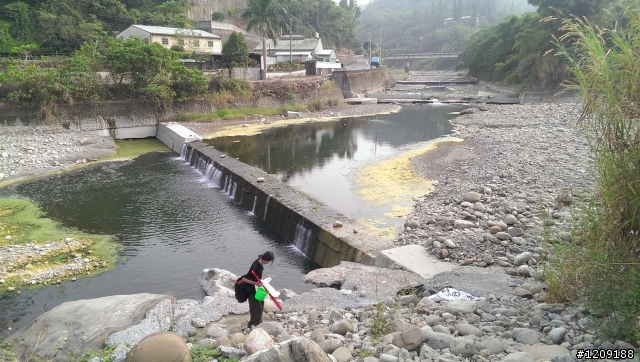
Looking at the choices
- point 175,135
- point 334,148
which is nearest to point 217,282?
point 334,148

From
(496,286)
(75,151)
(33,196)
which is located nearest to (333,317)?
(496,286)

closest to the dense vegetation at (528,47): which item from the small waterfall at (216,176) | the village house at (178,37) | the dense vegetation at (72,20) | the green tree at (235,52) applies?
the green tree at (235,52)

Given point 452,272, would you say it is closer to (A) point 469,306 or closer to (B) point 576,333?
(A) point 469,306

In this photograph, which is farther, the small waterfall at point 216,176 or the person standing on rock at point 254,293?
the small waterfall at point 216,176

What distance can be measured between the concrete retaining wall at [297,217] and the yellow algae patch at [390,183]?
79.5 inches

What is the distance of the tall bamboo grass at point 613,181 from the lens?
4.22m

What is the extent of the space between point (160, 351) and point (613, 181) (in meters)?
4.76

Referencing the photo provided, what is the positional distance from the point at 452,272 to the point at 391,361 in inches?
133

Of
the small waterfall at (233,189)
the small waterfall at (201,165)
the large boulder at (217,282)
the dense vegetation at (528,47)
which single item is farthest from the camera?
the dense vegetation at (528,47)

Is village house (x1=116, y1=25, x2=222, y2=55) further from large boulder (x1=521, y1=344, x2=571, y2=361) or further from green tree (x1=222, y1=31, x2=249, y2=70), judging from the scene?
large boulder (x1=521, y1=344, x2=571, y2=361)

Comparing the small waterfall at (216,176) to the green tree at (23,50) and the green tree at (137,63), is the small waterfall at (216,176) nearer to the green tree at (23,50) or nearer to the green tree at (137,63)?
the green tree at (137,63)

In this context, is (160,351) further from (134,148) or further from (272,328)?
(134,148)

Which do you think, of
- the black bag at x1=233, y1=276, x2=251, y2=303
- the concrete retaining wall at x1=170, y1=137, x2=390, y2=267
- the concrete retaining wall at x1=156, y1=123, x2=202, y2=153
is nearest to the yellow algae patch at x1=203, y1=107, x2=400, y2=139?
the concrete retaining wall at x1=156, y1=123, x2=202, y2=153

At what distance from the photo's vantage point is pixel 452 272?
718 centimetres
